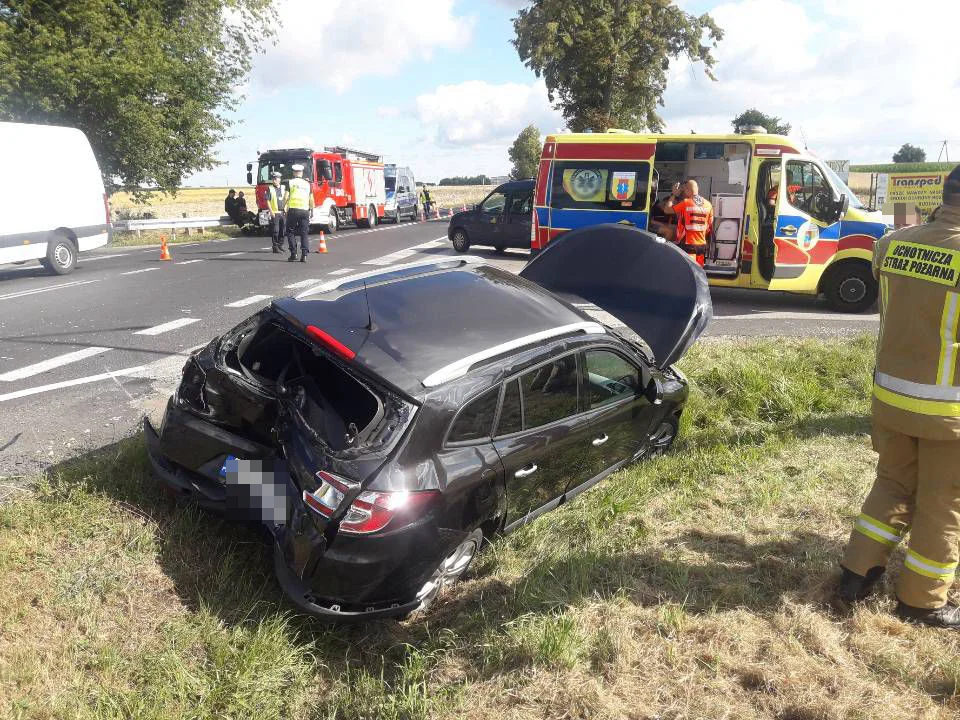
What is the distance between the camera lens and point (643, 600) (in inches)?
129

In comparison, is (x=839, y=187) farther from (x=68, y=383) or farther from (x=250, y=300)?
(x=68, y=383)

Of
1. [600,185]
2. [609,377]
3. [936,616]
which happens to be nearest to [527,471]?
[609,377]

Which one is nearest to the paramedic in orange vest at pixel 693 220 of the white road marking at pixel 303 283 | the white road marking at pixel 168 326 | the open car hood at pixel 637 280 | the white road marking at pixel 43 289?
the open car hood at pixel 637 280

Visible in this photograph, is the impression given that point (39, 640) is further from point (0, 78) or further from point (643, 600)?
point (0, 78)

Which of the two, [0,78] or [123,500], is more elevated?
[0,78]

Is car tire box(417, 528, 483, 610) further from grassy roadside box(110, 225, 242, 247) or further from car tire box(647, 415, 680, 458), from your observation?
grassy roadside box(110, 225, 242, 247)

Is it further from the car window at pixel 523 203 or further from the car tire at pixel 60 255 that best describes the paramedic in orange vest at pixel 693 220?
the car tire at pixel 60 255

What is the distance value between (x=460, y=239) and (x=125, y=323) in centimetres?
1014

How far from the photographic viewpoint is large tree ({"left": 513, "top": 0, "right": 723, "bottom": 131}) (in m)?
28.6

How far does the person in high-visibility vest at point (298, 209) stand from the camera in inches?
549

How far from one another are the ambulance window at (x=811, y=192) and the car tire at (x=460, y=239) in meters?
8.96

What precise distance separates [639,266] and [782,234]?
5.81m

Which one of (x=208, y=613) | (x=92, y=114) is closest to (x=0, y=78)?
(x=92, y=114)

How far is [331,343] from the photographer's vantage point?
3279 millimetres
